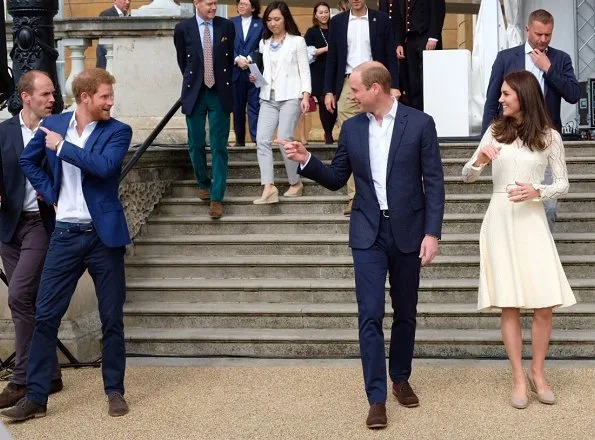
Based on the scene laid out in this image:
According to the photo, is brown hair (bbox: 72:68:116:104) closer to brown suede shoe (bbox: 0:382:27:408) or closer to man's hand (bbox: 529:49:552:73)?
brown suede shoe (bbox: 0:382:27:408)

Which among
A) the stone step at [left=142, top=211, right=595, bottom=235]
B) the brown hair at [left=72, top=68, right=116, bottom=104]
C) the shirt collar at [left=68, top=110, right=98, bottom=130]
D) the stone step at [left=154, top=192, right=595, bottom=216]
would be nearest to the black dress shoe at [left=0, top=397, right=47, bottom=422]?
the shirt collar at [left=68, top=110, right=98, bottom=130]

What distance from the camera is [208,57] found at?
10.1 metres

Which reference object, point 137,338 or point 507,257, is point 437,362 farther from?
point 137,338

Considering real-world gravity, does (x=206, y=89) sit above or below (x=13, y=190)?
above

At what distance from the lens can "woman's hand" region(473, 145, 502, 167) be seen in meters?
6.88

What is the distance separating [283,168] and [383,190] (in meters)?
4.05

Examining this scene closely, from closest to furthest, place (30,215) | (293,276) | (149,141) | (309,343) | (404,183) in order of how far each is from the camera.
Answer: (404,183), (30,215), (309,343), (293,276), (149,141)

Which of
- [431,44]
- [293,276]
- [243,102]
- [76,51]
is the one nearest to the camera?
[293,276]

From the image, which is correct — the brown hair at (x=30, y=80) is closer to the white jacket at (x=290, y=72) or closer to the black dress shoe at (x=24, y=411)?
the black dress shoe at (x=24, y=411)

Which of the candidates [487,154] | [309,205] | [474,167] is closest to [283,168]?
[309,205]

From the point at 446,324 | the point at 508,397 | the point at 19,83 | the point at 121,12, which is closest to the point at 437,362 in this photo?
the point at 446,324

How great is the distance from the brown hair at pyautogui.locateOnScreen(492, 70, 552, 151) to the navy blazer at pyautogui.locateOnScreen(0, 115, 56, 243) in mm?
2697

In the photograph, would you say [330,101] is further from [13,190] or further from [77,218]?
[77,218]

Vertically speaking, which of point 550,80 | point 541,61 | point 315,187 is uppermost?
point 541,61
